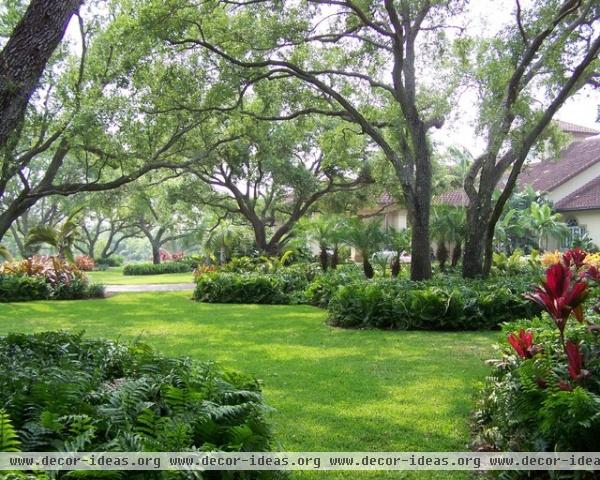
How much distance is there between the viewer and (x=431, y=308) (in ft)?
34.0

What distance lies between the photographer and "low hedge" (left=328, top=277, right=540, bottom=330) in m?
10.4

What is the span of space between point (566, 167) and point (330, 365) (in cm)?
2655

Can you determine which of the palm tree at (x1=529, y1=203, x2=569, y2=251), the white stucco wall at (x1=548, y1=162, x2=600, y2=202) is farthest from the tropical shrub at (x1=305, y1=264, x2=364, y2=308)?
the white stucco wall at (x1=548, y1=162, x2=600, y2=202)

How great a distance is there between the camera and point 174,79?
1325 centimetres

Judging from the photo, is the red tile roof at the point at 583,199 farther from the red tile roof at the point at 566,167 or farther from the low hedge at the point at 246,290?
the low hedge at the point at 246,290

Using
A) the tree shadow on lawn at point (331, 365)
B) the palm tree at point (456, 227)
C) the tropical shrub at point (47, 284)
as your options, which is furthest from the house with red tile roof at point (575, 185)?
the tree shadow on lawn at point (331, 365)

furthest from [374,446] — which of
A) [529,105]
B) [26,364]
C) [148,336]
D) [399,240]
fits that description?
[399,240]

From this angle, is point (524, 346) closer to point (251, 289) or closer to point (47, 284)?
point (251, 289)

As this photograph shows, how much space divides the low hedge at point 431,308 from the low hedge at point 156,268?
2658cm

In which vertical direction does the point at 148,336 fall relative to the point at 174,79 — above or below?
below

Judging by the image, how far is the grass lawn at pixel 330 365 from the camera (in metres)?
4.71

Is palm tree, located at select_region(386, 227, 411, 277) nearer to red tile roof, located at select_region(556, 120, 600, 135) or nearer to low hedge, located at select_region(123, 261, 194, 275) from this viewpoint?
low hedge, located at select_region(123, 261, 194, 275)

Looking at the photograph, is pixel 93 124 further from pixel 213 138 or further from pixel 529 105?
pixel 529 105

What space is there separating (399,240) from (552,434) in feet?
42.1
